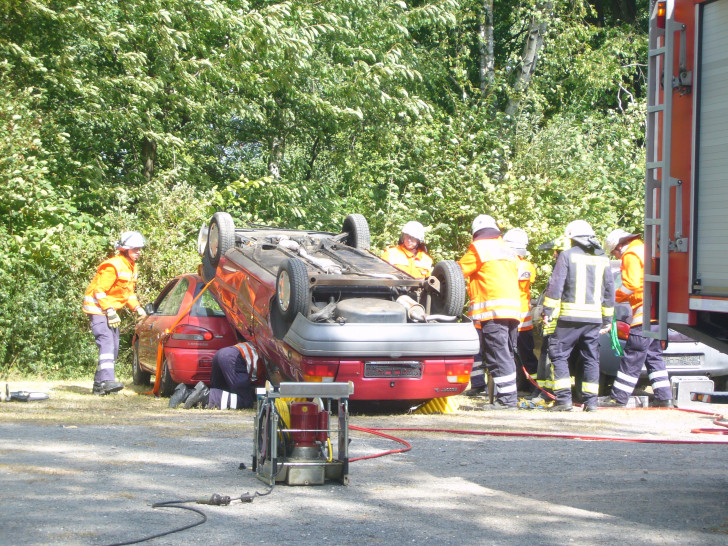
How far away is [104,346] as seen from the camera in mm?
10539

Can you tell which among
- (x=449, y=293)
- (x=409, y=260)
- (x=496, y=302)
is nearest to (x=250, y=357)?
(x=449, y=293)

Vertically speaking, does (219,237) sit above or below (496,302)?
above

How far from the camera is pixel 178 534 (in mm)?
4340

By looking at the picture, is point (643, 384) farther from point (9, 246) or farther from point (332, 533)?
point (9, 246)

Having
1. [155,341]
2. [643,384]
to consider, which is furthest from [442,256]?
[155,341]

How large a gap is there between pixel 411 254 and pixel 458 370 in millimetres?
3119

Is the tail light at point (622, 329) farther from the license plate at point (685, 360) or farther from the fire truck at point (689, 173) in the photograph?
the fire truck at point (689, 173)

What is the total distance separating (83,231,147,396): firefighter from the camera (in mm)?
10430

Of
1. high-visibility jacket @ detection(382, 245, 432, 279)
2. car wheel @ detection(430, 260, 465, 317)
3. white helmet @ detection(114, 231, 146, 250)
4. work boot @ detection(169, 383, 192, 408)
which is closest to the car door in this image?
white helmet @ detection(114, 231, 146, 250)

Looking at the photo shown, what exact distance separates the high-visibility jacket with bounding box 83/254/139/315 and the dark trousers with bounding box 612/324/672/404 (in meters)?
5.63

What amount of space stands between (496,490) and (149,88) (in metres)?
10.0

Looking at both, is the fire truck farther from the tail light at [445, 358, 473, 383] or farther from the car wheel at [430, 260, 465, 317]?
the car wheel at [430, 260, 465, 317]

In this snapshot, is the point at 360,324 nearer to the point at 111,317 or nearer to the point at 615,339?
the point at 615,339

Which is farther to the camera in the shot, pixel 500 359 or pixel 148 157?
pixel 148 157
